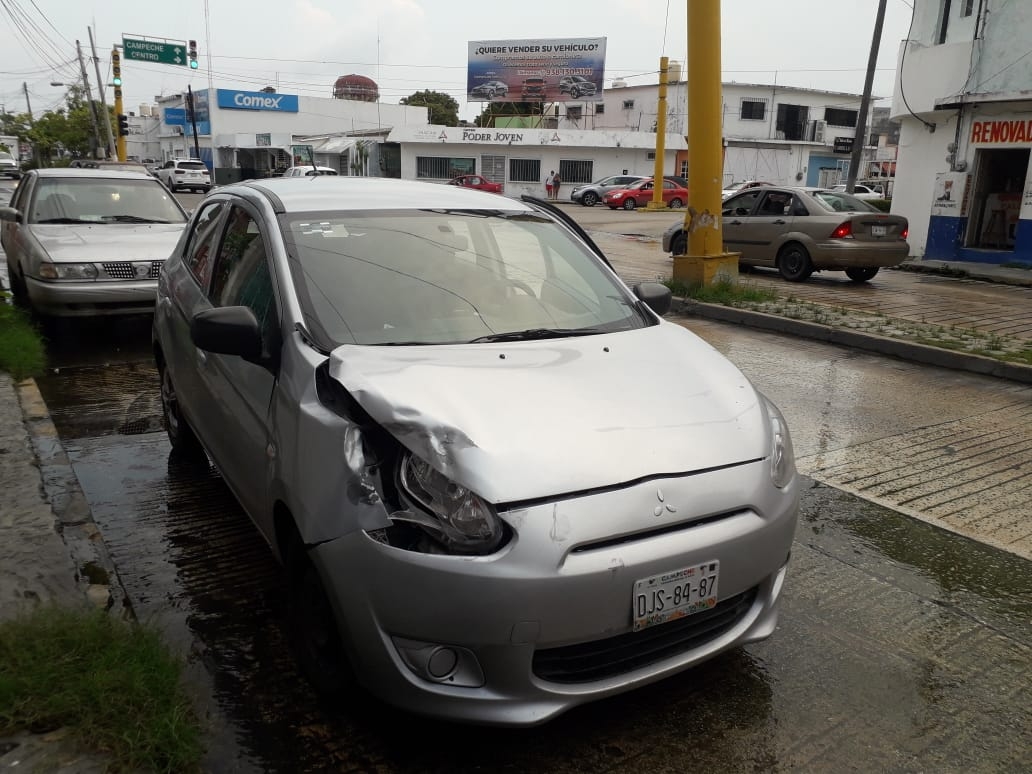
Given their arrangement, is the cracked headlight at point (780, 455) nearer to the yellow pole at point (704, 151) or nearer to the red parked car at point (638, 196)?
the yellow pole at point (704, 151)

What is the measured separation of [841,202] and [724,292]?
13.5ft

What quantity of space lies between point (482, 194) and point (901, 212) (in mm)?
15933

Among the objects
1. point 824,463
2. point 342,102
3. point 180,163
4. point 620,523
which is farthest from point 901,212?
point 342,102

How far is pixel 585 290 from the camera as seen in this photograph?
3953 mm

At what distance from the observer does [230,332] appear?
3.10m

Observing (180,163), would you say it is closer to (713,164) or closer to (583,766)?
(713,164)

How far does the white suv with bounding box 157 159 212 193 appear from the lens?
4300cm

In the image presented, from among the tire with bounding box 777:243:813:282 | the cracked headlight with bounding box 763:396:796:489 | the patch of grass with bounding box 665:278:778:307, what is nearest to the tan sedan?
the tire with bounding box 777:243:813:282

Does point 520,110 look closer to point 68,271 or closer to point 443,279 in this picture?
point 68,271

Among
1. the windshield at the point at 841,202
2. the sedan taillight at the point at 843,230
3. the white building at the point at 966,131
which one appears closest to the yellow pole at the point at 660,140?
the white building at the point at 966,131

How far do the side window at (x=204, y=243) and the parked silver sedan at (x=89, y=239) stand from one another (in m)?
3.47

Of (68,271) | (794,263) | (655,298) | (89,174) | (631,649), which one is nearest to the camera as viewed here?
(631,649)

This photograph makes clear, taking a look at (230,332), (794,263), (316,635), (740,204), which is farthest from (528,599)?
(740,204)

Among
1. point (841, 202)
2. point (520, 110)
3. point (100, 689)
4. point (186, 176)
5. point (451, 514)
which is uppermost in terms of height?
point (520, 110)
